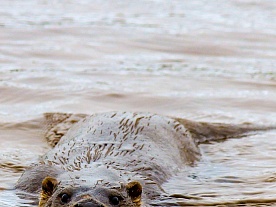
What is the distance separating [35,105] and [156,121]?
212cm

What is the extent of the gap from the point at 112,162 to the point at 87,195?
3.51ft

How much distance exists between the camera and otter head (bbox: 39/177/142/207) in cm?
447

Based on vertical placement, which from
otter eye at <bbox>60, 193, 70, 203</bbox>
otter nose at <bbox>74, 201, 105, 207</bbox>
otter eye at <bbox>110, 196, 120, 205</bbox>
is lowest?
otter eye at <bbox>110, 196, 120, 205</bbox>

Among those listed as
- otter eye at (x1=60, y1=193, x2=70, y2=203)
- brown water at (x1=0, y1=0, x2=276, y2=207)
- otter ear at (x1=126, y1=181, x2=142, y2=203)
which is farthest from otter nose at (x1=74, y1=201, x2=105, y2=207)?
brown water at (x1=0, y1=0, x2=276, y2=207)

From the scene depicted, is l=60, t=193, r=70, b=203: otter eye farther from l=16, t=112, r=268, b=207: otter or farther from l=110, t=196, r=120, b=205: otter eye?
l=110, t=196, r=120, b=205: otter eye

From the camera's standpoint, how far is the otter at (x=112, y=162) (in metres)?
4.71

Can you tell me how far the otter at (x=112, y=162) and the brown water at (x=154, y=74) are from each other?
149mm

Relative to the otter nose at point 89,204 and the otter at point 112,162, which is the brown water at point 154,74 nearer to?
the otter at point 112,162

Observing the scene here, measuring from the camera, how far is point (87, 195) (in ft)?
14.8

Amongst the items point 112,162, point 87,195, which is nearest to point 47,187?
point 87,195

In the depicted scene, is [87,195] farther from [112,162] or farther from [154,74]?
[154,74]

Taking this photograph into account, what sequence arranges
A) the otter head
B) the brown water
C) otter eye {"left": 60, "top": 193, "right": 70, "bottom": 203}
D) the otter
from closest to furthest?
the otter head, otter eye {"left": 60, "top": 193, "right": 70, "bottom": 203}, the otter, the brown water

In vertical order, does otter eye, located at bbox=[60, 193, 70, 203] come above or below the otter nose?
below

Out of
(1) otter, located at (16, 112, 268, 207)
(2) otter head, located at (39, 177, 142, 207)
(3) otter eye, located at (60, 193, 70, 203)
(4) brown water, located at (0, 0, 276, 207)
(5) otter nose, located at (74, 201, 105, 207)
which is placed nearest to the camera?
(5) otter nose, located at (74, 201, 105, 207)
